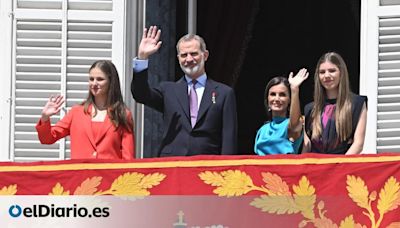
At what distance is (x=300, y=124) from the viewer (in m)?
11.2

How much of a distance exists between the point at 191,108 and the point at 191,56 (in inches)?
13.4

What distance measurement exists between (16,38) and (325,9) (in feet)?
13.6

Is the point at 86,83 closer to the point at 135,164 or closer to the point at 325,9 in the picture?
the point at 135,164

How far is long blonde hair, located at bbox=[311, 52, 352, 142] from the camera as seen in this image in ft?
35.6

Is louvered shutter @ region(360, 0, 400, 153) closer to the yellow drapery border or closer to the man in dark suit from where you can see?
the yellow drapery border

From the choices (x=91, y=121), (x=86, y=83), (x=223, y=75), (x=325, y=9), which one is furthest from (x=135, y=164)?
(x=325, y=9)

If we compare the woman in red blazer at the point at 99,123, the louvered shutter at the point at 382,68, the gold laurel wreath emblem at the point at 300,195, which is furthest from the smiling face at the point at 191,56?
the louvered shutter at the point at 382,68

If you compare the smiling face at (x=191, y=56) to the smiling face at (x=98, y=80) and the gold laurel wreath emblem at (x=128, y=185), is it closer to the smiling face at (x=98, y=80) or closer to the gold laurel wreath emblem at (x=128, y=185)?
the smiling face at (x=98, y=80)

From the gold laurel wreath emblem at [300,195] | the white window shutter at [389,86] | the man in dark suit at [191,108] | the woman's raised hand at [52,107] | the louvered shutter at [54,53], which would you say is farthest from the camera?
the louvered shutter at [54,53]

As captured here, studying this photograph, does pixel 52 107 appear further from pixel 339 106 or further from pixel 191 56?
pixel 339 106

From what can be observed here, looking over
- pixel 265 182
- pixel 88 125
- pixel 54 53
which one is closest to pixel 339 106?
pixel 265 182

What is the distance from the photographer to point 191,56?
11.2 meters

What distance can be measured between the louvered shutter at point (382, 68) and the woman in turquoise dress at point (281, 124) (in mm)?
592

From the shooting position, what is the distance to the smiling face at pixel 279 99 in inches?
447
